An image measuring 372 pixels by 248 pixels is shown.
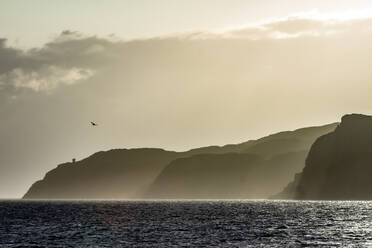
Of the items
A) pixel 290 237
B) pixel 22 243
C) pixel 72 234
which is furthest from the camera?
pixel 72 234

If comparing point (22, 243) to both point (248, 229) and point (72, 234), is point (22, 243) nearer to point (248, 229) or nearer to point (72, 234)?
point (72, 234)

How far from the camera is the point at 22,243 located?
92.2 meters

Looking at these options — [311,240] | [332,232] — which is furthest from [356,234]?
[311,240]

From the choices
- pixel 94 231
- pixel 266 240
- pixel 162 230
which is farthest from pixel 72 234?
pixel 266 240

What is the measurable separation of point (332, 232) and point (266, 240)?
712 inches

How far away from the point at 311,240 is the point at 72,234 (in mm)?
36156

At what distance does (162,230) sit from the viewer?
113m

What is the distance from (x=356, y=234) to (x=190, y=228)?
2852cm

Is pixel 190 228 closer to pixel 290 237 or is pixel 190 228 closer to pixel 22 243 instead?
pixel 290 237

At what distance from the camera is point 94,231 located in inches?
4441

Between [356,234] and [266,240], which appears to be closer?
[266,240]

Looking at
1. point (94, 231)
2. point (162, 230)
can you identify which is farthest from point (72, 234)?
point (162, 230)

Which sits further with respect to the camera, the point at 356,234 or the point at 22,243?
the point at 356,234

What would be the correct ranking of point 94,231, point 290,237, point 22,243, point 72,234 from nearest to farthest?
1. point 22,243
2. point 290,237
3. point 72,234
4. point 94,231
